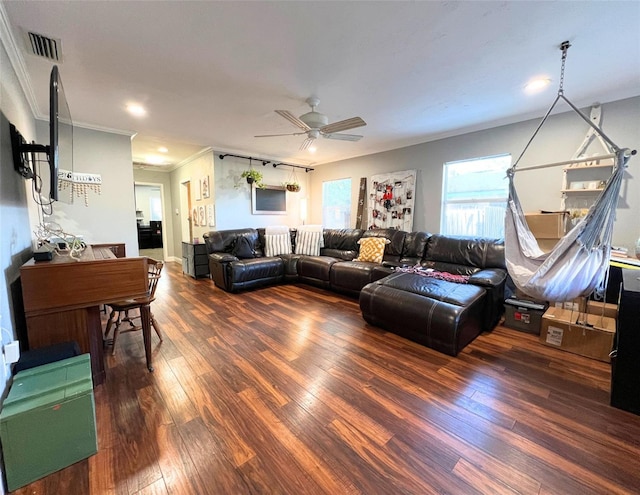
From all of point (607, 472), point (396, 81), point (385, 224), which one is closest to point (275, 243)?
point (385, 224)

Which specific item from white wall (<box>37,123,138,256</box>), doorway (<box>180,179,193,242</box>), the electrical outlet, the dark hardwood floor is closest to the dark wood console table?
the electrical outlet

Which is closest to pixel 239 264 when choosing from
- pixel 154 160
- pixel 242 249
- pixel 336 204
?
pixel 242 249

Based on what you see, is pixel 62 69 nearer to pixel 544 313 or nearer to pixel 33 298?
pixel 33 298

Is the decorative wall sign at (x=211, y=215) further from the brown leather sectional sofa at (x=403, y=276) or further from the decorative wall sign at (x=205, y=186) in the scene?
the brown leather sectional sofa at (x=403, y=276)

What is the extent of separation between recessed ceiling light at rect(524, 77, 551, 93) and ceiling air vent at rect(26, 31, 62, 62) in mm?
4053

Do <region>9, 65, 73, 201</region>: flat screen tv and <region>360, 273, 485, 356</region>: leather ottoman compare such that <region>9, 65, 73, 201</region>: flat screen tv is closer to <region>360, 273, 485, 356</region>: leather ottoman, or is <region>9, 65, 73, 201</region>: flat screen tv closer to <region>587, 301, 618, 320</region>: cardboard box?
<region>360, 273, 485, 356</region>: leather ottoman

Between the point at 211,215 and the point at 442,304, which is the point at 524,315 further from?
the point at 211,215

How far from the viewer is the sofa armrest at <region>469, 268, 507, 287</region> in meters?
2.73

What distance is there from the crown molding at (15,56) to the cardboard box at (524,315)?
4.74 meters

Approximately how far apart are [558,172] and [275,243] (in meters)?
4.30

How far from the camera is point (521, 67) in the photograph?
7.42ft

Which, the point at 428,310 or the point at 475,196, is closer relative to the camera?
the point at 428,310

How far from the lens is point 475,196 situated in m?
3.96

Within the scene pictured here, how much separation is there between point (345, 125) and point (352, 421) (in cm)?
268
